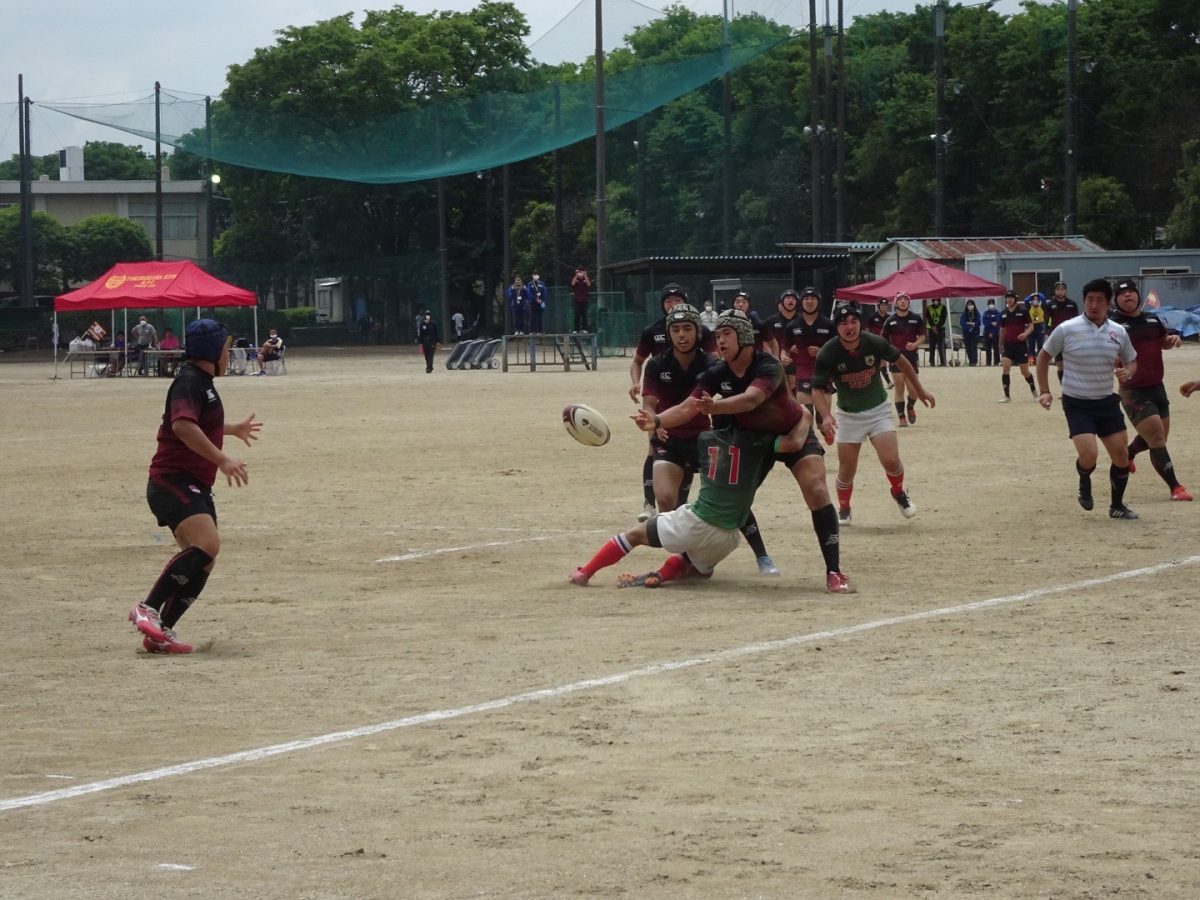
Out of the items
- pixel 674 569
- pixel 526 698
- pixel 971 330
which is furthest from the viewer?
pixel 971 330

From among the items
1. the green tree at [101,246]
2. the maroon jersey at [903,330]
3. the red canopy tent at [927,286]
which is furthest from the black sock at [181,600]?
the green tree at [101,246]

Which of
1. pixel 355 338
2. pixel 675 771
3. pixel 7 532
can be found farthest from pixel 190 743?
pixel 355 338

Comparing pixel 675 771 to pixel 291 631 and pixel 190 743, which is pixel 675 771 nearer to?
pixel 190 743

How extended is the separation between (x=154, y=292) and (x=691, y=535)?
35939 mm

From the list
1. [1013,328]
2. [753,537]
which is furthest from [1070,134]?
[753,537]

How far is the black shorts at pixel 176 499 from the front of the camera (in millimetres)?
Result: 8969

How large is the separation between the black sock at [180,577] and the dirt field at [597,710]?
316 mm

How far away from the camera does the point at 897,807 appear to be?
563 cm

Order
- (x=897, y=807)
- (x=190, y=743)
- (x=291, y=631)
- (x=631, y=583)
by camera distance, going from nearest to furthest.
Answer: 1. (x=897, y=807)
2. (x=190, y=743)
3. (x=291, y=631)
4. (x=631, y=583)

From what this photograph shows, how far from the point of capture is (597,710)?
7.25 meters

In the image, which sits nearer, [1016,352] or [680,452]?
[680,452]

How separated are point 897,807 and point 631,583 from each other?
5343 mm

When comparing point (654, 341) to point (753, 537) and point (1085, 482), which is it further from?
point (1085, 482)

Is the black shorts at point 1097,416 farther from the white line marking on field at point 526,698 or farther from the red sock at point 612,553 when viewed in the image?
the red sock at point 612,553
